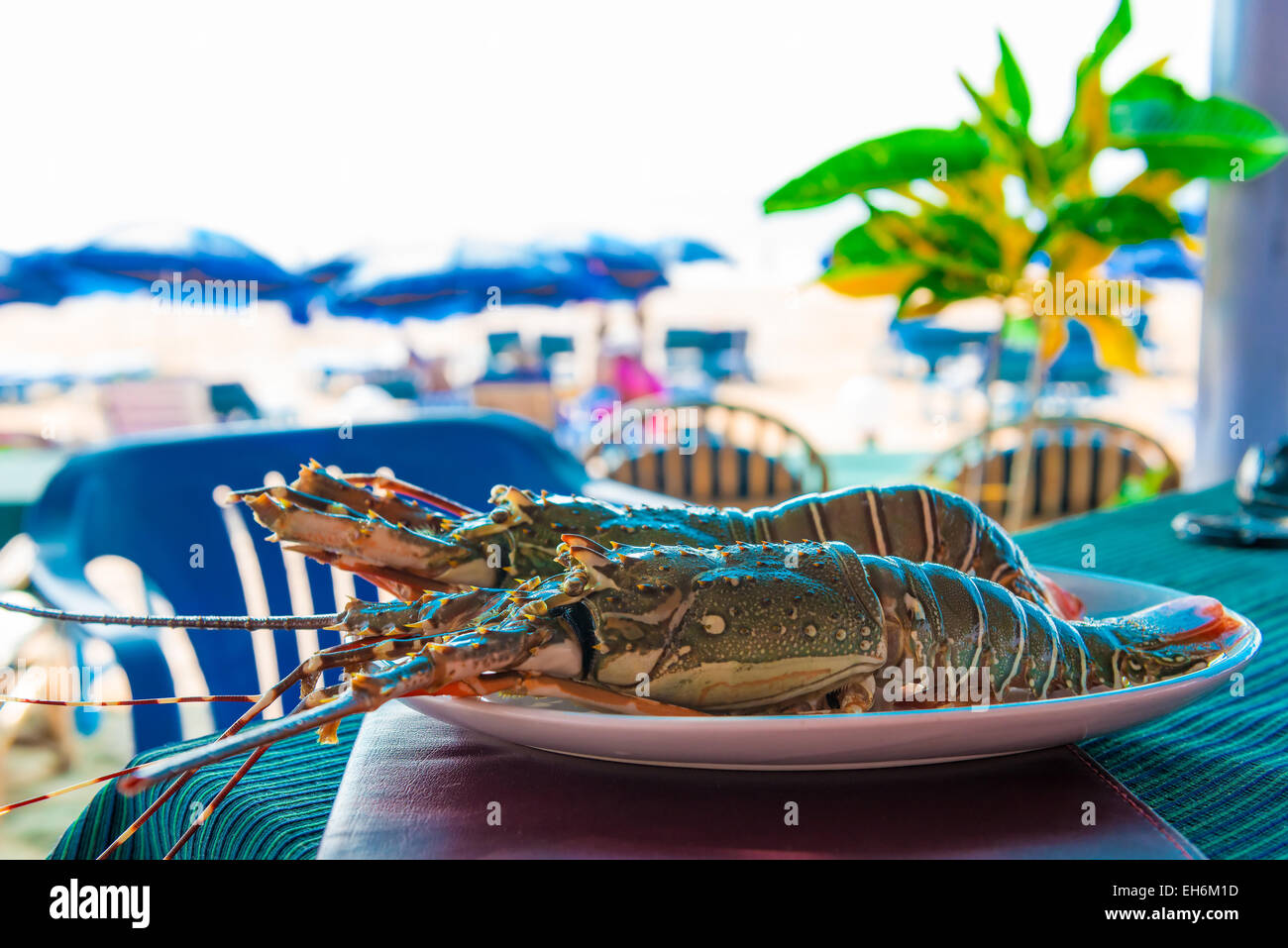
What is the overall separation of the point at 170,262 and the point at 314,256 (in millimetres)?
1600

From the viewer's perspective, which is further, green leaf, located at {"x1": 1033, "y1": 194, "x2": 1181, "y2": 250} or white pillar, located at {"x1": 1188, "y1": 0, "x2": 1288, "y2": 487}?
white pillar, located at {"x1": 1188, "y1": 0, "x2": 1288, "y2": 487}

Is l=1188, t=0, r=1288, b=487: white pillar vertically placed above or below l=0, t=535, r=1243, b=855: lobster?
above

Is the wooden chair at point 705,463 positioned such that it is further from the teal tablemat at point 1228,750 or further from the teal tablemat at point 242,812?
the teal tablemat at point 242,812

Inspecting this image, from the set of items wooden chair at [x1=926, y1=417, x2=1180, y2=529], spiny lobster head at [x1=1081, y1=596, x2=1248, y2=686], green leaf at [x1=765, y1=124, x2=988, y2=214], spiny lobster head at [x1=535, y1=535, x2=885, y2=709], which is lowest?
wooden chair at [x1=926, y1=417, x2=1180, y2=529]

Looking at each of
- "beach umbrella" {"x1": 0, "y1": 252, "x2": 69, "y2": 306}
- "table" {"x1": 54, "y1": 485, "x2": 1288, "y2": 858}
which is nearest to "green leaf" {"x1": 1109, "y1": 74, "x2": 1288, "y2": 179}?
"table" {"x1": 54, "y1": 485, "x2": 1288, "y2": 858}

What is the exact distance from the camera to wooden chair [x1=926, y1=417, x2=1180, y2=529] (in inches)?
91.4

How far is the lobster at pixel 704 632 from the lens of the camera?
0.45 m

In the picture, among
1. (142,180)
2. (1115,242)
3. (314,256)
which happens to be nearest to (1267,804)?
(1115,242)

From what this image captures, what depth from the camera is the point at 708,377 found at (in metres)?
13.3

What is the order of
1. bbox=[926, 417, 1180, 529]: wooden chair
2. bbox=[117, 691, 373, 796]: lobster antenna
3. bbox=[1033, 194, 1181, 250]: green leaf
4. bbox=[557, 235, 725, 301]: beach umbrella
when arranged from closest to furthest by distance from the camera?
bbox=[117, 691, 373, 796]: lobster antenna
bbox=[1033, 194, 1181, 250]: green leaf
bbox=[926, 417, 1180, 529]: wooden chair
bbox=[557, 235, 725, 301]: beach umbrella

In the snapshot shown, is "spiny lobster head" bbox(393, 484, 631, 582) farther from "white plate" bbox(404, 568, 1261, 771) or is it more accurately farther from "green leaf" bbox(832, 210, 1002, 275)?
"green leaf" bbox(832, 210, 1002, 275)

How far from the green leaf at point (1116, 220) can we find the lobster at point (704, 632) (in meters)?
1.87

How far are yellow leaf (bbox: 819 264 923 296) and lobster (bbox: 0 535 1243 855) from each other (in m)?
1.87

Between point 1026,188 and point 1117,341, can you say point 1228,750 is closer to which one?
point 1026,188
